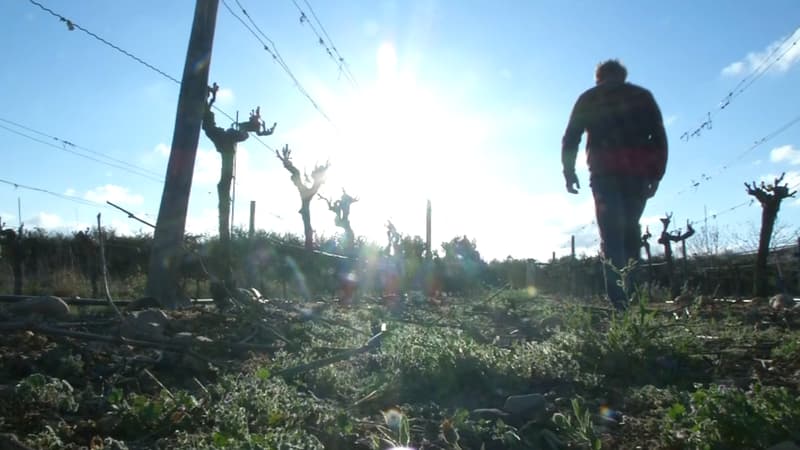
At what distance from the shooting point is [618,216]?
5.73 metres

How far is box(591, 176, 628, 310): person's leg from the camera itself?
566cm

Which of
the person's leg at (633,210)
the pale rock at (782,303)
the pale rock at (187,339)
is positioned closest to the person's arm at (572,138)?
the person's leg at (633,210)

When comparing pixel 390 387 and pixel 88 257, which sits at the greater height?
pixel 88 257

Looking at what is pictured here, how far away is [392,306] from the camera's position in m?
7.99

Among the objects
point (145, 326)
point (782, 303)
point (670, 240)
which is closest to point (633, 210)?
point (782, 303)

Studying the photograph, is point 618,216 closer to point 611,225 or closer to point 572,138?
point 611,225

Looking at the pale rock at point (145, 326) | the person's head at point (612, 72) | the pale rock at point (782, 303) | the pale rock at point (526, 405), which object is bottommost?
the pale rock at point (526, 405)

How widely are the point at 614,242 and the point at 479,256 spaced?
1978 centimetres

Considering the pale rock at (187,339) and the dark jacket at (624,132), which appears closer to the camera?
the pale rock at (187,339)

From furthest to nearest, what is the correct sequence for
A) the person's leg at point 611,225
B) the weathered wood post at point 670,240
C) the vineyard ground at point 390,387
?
the weathered wood post at point 670,240 < the person's leg at point 611,225 < the vineyard ground at point 390,387

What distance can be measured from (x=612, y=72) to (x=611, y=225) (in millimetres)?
1536

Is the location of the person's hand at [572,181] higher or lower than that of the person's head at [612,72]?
lower

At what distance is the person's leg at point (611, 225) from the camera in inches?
223

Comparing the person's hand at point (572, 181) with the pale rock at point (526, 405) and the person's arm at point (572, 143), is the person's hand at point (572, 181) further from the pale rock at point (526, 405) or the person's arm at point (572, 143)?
the pale rock at point (526, 405)
